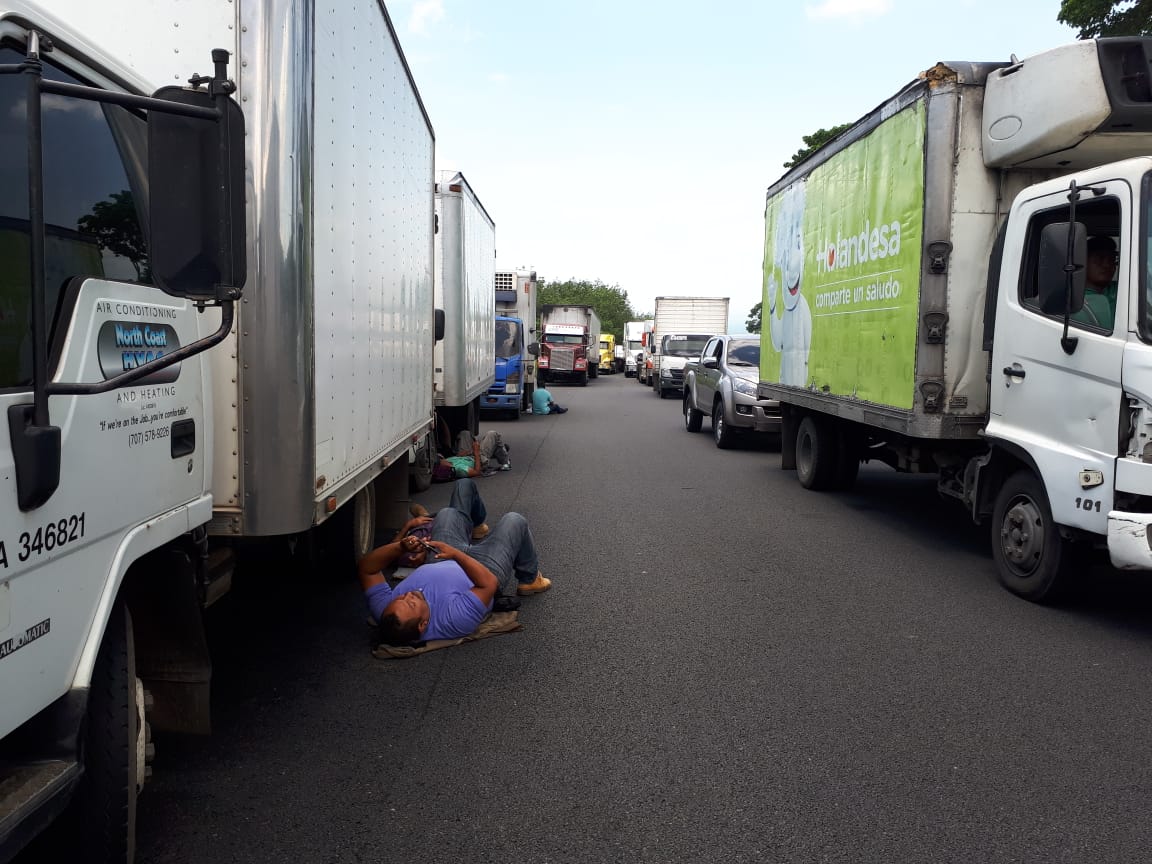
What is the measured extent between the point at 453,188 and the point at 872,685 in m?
8.35

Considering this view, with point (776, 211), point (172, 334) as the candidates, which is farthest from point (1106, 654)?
point (776, 211)

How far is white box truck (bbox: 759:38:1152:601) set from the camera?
545 cm

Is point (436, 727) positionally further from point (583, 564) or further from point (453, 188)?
point (453, 188)

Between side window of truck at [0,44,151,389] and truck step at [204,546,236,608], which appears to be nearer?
side window of truck at [0,44,151,389]

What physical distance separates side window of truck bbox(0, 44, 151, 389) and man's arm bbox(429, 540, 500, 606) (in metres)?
2.91

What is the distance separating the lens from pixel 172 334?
126 inches

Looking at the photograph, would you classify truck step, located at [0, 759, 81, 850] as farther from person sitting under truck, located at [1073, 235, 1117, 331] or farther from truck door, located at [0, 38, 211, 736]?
person sitting under truck, located at [1073, 235, 1117, 331]

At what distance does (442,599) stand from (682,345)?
85.0 feet

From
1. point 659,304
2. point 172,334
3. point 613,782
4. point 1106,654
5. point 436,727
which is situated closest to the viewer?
point 172,334

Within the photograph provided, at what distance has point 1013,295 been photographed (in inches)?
254

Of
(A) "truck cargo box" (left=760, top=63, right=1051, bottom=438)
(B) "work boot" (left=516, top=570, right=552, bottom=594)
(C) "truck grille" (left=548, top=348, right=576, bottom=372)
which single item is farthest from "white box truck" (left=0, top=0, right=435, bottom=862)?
(C) "truck grille" (left=548, top=348, right=576, bottom=372)

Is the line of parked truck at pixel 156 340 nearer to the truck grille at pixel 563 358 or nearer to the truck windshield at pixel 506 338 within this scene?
the truck windshield at pixel 506 338

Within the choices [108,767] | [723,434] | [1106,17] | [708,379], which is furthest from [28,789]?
[1106,17]

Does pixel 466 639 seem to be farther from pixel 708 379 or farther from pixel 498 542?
pixel 708 379
